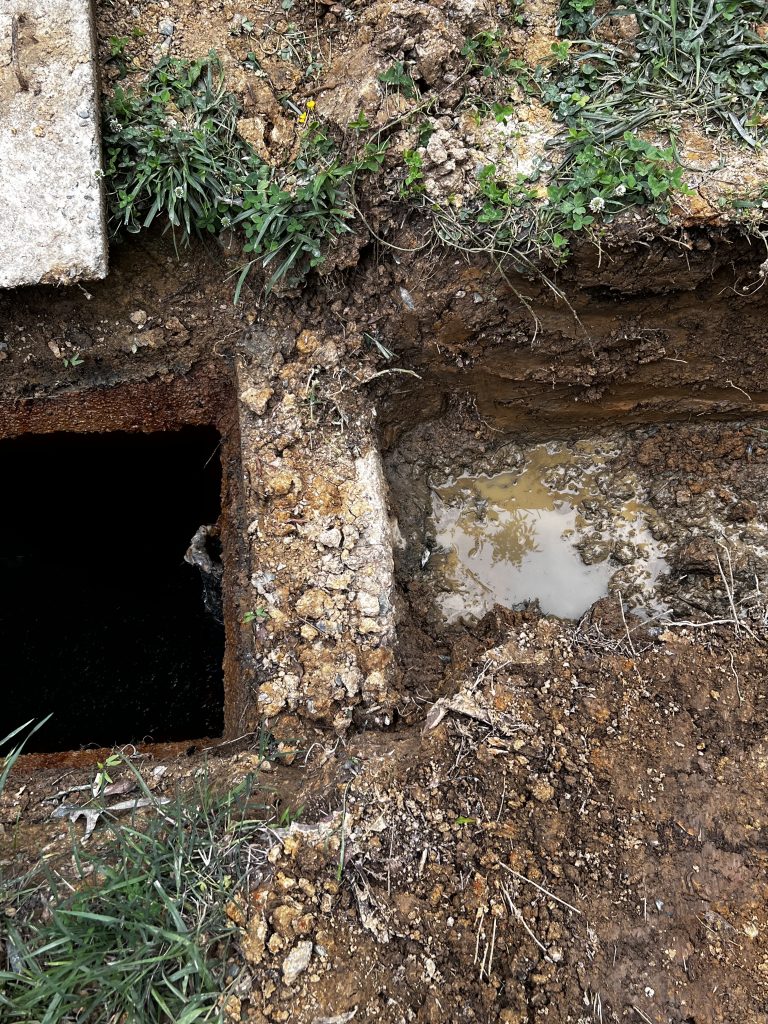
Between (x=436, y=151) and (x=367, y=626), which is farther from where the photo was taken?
(x=367, y=626)

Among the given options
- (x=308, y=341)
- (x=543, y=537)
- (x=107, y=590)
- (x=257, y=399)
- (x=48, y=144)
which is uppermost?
(x=48, y=144)

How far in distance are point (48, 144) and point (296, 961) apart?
8.82 ft

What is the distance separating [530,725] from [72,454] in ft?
7.89

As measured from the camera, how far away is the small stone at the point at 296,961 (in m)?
1.63

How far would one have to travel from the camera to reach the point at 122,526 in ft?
11.1

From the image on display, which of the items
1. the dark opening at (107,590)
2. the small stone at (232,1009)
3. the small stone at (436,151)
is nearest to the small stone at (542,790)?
the small stone at (232,1009)

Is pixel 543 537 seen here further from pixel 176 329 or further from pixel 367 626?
pixel 176 329

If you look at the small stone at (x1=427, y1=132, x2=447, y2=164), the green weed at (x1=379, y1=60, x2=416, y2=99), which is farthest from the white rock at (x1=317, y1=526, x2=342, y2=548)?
the green weed at (x1=379, y1=60, x2=416, y2=99)

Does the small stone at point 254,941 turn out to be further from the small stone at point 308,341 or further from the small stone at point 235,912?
the small stone at point 308,341

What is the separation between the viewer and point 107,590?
10.8 ft

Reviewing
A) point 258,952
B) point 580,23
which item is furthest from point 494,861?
point 580,23

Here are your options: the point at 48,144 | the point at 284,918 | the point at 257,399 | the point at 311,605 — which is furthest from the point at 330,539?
the point at 48,144

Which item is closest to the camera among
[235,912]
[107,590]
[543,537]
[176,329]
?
[235,912]

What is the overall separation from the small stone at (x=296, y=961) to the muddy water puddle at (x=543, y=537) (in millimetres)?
1445
